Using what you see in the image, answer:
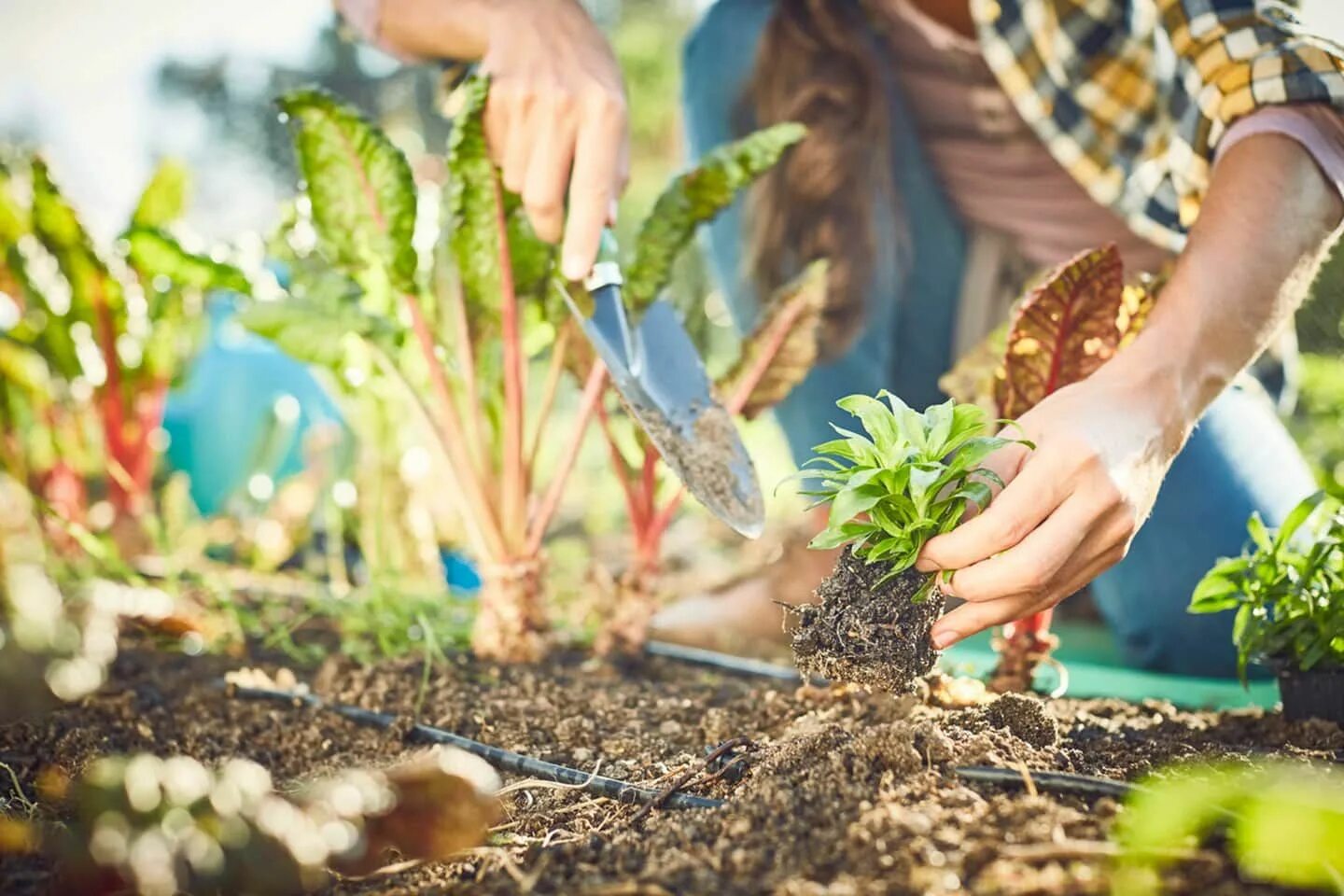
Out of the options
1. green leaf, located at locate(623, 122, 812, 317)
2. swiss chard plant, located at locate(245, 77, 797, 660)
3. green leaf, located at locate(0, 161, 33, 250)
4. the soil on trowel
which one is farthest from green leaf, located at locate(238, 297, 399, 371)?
green leaf, located at locate(0, 161, 33, 250)

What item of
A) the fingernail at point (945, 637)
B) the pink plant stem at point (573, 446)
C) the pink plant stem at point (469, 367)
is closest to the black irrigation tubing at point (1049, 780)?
the fingernail at point (945, 637)

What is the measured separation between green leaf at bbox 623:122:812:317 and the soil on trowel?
27.0 inches

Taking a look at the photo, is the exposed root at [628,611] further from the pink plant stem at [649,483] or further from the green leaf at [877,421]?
the green leaf at [877,421]

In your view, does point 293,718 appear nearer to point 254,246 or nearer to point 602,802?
point 602,802

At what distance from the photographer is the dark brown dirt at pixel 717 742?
830mm

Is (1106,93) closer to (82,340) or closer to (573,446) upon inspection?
(573,446)

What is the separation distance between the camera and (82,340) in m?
2.62

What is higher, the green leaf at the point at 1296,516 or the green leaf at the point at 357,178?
the green leaf at the point at 357,178

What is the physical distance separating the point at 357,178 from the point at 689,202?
57cm

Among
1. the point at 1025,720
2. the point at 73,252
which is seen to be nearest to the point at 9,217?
the point at 73,252

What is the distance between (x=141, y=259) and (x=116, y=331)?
818 mm

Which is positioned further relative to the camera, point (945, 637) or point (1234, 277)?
point (1234, 277)

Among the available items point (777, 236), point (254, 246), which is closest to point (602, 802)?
point (777, 236)

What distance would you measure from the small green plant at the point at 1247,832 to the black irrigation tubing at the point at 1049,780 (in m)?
0.09
